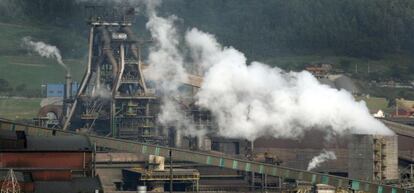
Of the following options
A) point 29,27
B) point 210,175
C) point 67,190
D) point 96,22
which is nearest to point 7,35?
point 29,27

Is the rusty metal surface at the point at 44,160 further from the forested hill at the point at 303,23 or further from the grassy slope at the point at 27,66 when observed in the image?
the forested hill at the point at 303,23

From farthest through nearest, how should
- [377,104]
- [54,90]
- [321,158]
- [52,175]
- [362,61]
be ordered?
1. [362,61]
2. [377,104]
3. [54,90]
4. [321,158]
5. [52,175]

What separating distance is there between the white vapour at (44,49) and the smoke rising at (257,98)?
20.9 m

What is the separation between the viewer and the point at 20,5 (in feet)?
448

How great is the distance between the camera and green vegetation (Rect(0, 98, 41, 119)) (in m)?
117

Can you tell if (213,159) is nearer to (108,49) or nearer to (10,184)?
(10,184)

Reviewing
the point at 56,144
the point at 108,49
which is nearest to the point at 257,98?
the point at 108,49

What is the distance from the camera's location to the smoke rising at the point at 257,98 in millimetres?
86125

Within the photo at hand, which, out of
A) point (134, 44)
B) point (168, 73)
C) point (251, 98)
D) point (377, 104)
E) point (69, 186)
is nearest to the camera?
point (69, 186)

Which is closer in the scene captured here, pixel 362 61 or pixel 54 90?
pixel 54 90

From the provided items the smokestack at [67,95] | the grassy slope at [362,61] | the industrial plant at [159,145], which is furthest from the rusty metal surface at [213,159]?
the grassy slope at [362,61]

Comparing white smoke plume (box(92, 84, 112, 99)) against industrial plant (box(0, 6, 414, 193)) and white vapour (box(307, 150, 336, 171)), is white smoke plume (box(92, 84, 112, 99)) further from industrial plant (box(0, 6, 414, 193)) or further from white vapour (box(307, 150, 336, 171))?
white vapour (box(307, 150, 336, 171))

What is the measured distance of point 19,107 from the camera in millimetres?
121125

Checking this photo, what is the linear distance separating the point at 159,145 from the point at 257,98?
7679mm
